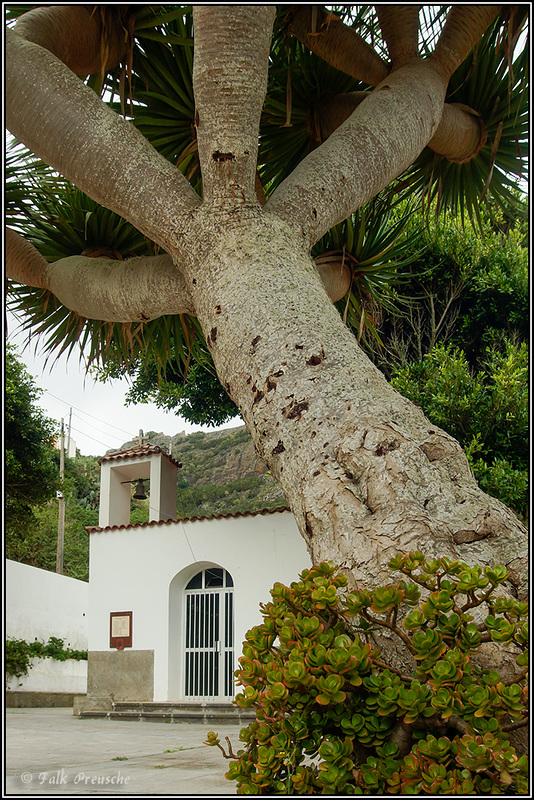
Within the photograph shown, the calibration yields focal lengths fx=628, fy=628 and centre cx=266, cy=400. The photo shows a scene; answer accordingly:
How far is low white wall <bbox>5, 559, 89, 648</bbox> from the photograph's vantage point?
15125 millimetres

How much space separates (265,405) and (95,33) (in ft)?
9.40

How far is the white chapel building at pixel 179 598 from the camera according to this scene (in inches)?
404

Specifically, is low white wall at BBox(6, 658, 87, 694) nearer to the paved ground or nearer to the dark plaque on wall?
the dark plaque on wall

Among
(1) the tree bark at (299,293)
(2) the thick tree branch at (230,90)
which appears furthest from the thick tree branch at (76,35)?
(2) the thick tree branch at (230,90)

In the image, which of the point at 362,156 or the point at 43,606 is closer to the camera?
the point at 362,156

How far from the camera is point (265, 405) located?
8.39 feet

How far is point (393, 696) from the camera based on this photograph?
150 cm

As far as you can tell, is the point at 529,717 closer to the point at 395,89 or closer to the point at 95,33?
the point at 395,89

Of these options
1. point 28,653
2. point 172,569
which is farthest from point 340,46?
point 28,653

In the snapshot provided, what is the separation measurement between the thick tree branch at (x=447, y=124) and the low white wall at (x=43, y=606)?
13041 mm

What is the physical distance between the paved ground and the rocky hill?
75.5ft

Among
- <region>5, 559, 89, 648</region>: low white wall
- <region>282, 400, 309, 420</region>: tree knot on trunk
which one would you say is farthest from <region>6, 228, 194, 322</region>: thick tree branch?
<region>5, 559, 89, 648</region>: low white wall

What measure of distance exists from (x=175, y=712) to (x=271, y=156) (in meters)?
8.12

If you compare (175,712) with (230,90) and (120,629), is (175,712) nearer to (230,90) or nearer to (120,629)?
(120,629)
